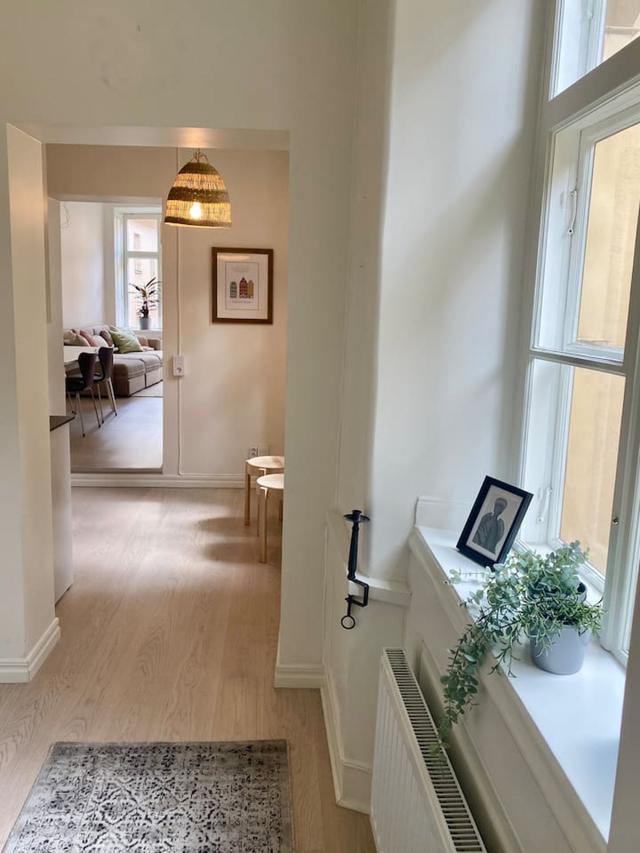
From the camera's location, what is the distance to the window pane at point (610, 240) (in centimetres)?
149

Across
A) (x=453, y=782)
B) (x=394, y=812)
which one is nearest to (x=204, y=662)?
(x=394, y=812)

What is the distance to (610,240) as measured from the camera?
159 cm

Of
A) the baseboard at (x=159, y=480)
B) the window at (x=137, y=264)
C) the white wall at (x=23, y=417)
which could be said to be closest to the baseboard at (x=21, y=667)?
the white wall at (x=23, y=417)

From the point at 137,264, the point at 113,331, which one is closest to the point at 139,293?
the point at 137,264

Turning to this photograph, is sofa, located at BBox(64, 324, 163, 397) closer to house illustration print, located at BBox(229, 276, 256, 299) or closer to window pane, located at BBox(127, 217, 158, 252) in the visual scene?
window pane, located at BBox(127, 217, 158, 252)

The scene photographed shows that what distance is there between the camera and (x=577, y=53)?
1.78 meters

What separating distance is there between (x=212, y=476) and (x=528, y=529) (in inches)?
167

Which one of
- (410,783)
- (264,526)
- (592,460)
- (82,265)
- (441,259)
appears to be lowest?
(264,526)

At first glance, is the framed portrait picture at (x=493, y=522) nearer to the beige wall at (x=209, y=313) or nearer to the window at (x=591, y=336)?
the window at (x=591, y=336)

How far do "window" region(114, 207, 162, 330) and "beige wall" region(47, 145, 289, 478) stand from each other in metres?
7.01

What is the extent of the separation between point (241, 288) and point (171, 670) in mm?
3359

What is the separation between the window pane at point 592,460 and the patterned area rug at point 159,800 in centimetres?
123

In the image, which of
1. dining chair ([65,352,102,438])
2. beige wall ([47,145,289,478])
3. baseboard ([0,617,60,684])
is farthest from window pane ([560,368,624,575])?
dining chair ([65,352,102,438])

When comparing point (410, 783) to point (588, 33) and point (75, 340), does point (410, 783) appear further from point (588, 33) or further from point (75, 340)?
point (75, 340)
